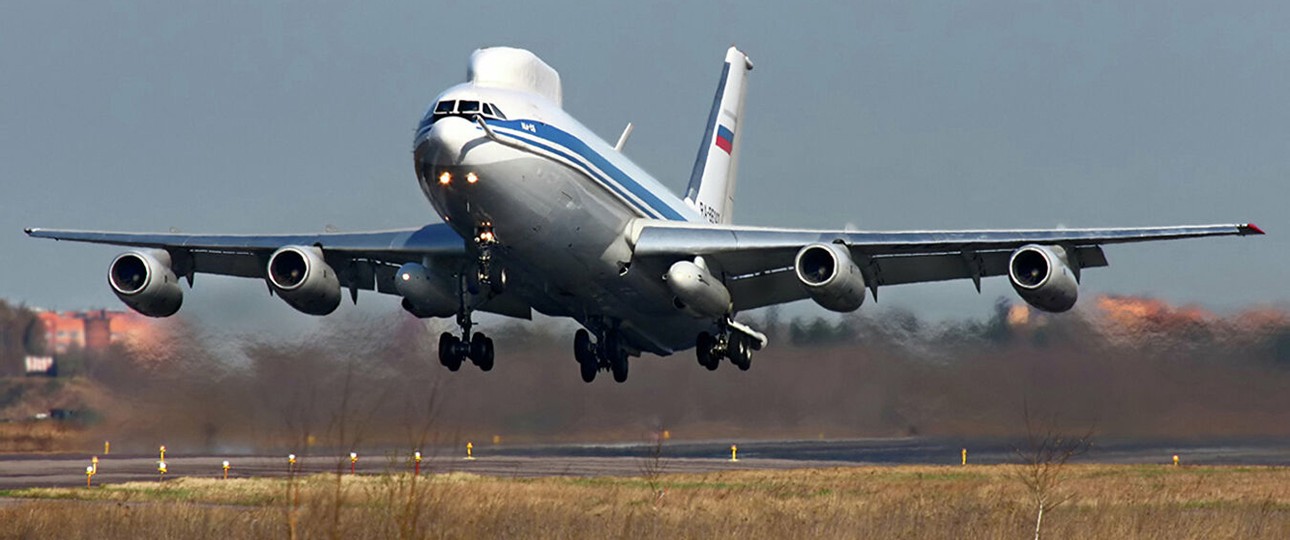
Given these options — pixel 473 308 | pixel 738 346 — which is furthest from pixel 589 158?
pixel 738 346

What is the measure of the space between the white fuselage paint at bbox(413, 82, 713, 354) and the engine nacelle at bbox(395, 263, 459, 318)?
1.44m

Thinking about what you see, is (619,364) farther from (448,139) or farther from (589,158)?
(448,139)

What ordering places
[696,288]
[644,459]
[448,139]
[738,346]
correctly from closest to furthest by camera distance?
[448,139], [696,288], [738,346], [644,459]

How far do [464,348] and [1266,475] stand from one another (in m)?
22.6

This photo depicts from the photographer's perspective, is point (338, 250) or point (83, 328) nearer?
point (338, 250)

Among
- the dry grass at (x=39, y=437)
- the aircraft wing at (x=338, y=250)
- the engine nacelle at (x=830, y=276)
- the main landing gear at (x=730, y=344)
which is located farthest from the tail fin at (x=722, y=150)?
the dry grass at (x=39, y=437)

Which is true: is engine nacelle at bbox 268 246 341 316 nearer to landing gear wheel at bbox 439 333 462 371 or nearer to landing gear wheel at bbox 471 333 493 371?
landing gear wheel at bbox 439 333 462 371

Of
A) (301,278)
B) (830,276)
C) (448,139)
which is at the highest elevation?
(448,139)

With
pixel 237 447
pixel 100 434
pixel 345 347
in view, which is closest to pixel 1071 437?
pixel 345 347

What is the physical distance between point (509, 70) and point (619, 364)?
9.07m

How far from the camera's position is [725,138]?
160ft

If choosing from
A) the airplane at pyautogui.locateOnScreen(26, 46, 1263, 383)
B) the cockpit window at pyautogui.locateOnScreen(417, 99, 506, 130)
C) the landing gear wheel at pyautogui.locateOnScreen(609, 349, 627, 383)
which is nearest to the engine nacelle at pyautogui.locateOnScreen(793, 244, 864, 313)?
the airplane at pyautogui.locateOnScreen(26, 46, 1263, 383)

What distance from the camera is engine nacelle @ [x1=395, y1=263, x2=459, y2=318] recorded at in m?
34.1

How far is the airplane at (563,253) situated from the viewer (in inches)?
1181
